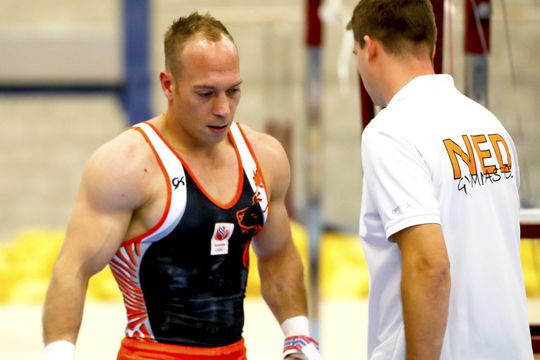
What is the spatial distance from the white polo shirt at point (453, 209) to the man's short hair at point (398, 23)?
0.10 m

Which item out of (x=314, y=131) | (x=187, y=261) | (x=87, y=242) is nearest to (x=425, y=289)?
(x=187, y=261)

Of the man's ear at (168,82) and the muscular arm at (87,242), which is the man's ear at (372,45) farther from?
the muscular arm at (87,242)

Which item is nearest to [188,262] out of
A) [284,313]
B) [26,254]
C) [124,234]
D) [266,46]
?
[124,234]

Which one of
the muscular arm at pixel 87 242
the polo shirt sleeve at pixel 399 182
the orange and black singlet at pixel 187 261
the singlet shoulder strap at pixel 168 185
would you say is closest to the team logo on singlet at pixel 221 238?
the orange and black singlet at pixel 187 261

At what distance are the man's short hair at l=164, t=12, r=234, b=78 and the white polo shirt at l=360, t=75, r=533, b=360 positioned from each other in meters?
0.61

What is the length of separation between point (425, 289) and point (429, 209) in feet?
0.62

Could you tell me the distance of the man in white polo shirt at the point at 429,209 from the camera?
221cm

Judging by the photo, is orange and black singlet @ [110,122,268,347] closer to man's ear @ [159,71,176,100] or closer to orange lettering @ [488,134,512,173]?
man's ear @ [159,71,176,100]

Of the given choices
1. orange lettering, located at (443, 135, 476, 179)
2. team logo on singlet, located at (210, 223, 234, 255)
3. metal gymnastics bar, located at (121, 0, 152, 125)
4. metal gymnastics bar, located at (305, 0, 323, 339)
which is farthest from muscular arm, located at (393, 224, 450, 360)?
metal gymnastics bar, located at (121, 0, 152, 125)

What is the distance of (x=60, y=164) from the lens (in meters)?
11.1

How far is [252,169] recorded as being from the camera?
9.33 feet

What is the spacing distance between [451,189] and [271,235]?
2.64 ft

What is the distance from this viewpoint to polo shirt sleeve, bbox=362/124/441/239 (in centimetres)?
221

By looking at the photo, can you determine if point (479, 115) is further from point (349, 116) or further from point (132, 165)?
point (349, 116)
